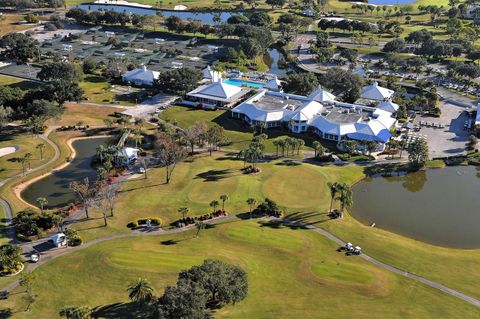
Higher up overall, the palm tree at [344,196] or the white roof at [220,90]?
the white roof at [220,90]

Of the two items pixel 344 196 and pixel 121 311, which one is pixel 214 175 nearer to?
pixel 344 196

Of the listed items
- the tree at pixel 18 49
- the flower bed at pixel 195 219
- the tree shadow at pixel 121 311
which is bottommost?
the tree shadow at pixel 121 311

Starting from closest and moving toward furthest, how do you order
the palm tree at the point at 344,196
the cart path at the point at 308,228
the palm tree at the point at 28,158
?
the cart path at the point at 308,228 < the palm tree at the point at 344,196 < the palm tree at the point at 28,158

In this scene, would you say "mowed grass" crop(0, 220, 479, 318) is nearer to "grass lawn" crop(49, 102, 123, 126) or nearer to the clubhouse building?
the clubhouse building

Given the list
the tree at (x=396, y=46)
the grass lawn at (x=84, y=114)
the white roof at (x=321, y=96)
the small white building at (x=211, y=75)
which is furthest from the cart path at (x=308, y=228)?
the tree at (x=396, y=46)

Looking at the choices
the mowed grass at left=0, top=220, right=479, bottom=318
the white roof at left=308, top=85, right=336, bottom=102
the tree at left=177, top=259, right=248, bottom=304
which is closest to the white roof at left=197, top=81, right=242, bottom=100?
the white roof at left=308, top=85, right=336, bottom=102

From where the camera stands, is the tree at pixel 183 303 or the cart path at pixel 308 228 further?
the cart path at pixel 308 228

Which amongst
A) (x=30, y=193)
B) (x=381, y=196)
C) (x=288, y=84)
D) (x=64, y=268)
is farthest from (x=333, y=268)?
(x=288, y=84)

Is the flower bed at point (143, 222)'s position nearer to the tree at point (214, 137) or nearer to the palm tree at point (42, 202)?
the palm tree at point (42, 202)

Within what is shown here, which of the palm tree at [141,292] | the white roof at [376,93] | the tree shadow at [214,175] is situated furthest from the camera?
the white roof at [376,93]
